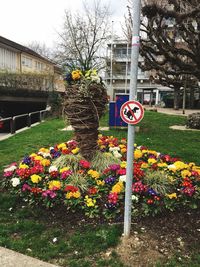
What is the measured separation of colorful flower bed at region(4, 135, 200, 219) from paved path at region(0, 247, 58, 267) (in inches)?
40.2

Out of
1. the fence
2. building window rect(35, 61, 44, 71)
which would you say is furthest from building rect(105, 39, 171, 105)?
the fence

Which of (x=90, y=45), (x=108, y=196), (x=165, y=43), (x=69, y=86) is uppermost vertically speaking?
(x=90, y=45)

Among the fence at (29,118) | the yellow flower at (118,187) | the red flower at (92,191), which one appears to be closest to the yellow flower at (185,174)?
the yellow flower at (118,187)

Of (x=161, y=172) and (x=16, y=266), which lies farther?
(x=161, y=172)

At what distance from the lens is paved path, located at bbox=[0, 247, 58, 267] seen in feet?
9.34

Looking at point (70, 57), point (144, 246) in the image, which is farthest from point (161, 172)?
point (70, 57)

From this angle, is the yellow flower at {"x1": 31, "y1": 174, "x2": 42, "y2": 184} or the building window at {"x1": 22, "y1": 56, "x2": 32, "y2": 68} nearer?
the yellow flower at {"x1": 31, "y1": 174, "x2": 42, "y2": 184}

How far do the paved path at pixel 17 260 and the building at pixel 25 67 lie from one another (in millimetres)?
11063

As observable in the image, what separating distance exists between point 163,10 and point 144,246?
28.4 ft

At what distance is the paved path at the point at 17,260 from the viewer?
2.85 metres

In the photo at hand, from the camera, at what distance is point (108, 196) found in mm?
4074

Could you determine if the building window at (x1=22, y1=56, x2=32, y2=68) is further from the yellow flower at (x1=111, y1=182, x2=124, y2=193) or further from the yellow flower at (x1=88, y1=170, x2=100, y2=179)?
the yellow flower at (x1=111, y1=182, x2=124, y2=193)

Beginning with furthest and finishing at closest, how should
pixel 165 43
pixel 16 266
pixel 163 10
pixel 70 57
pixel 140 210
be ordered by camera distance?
pixel 70 57 < pixel 165 43 < pixel 163 10 < pixel 140 210 < pixel 16 266

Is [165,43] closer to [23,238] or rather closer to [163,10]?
[163,10]
